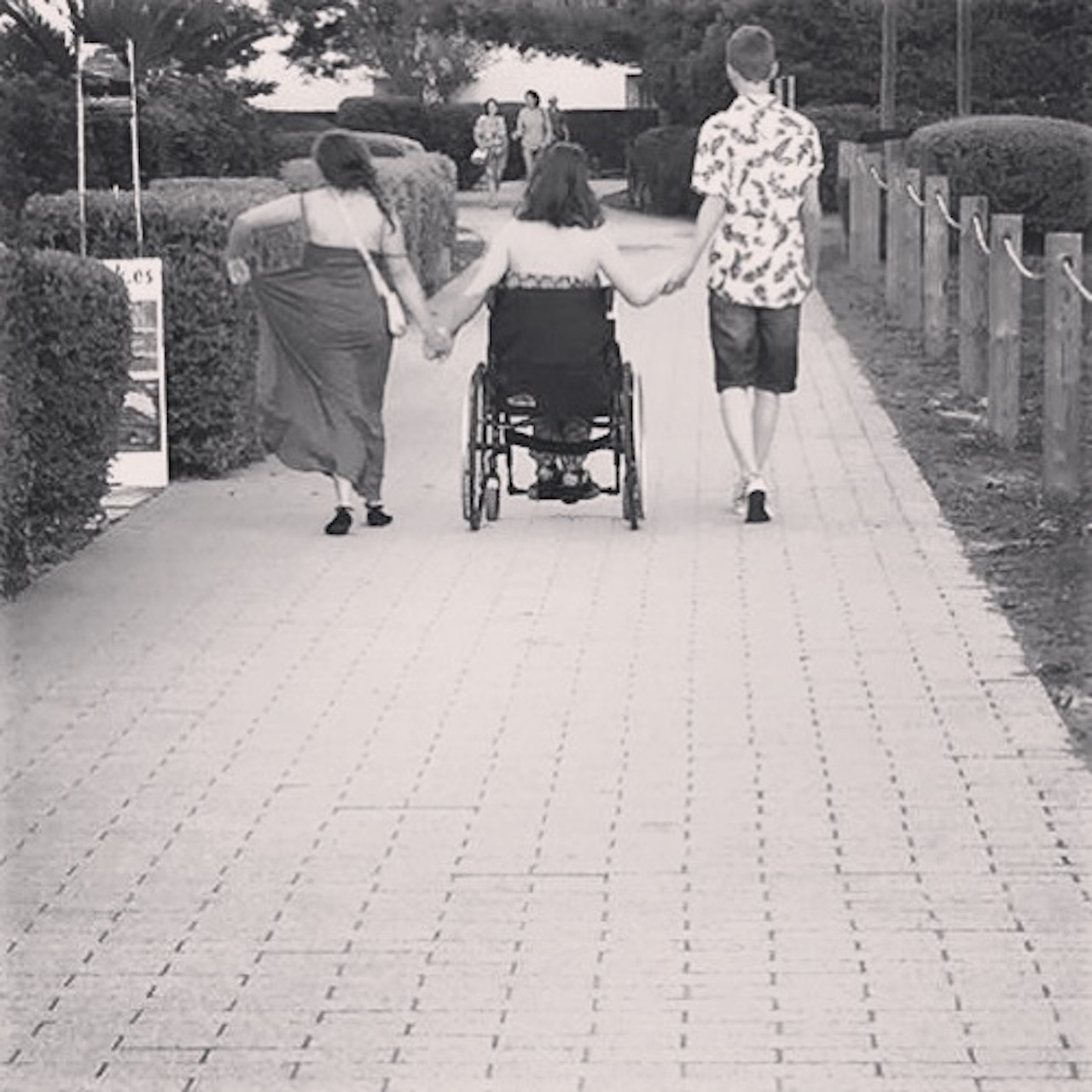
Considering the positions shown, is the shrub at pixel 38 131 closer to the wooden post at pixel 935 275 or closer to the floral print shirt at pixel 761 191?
the wooden post at pixel 935 275

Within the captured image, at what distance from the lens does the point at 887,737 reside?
903cm

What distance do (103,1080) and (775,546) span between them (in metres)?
6.84

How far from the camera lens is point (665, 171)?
45656 millimetres

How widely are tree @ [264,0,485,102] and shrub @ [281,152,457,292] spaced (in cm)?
507

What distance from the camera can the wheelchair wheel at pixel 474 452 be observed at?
12945mm

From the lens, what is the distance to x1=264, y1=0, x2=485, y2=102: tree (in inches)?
1585

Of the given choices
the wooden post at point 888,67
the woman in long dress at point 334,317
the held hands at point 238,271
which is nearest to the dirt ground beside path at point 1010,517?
the woman in long dress at point 334,317

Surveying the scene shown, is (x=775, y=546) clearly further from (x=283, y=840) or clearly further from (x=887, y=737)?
(x=283, y=840)

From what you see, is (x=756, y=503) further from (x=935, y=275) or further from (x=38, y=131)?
(x=935, y=275)

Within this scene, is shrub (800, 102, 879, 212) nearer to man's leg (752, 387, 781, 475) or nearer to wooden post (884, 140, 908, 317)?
wooden post (884, 140, 908, 317)

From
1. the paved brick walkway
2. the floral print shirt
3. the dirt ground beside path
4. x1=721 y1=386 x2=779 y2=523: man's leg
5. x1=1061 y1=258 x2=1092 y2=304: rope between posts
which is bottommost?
the dirt ground beside path

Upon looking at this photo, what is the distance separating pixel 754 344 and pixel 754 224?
47cm

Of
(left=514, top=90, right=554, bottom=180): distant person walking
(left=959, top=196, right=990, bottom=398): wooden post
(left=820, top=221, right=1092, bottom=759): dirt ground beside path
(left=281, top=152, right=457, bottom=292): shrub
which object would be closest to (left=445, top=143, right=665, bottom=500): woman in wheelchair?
(left=820, top=221, right=1092, bottom=759): dirt ground beside path

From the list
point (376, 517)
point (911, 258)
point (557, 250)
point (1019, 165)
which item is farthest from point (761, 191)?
point (1019, 165)
